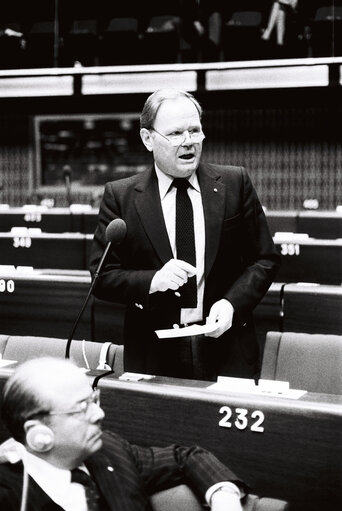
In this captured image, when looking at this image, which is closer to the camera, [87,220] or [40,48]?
[87,220]

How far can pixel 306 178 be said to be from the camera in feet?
32.5

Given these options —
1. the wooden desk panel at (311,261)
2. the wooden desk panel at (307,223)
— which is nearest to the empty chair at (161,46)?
the wooden desk panel at (307,223)

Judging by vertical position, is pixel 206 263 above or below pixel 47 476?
above

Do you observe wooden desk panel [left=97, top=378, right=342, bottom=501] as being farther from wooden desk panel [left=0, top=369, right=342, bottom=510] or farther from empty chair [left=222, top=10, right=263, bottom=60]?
empty chair [left=222, top=10, right=263, bottom=60]

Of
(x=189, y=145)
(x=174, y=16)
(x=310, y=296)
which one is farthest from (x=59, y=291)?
(x=174, y=16)

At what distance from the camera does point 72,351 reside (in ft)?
8.66

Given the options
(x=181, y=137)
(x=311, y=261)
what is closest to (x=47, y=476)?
(x=181, y=137)

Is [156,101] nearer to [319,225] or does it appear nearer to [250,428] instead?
[250,428]

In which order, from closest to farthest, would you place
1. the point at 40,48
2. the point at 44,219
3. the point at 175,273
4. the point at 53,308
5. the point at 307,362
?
the point at 175,273 < the point at 307,362 < the point at 53,308 < the point at 44,219 < the point at 40,48

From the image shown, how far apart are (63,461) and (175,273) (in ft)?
2.13

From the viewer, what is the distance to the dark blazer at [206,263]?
6.65 feet

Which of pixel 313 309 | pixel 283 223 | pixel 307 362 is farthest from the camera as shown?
pixel 283 223

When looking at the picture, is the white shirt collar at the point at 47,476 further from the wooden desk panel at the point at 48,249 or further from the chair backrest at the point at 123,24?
the chair backrest at the point at 123,24

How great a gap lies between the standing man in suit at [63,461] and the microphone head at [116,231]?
613 mm
